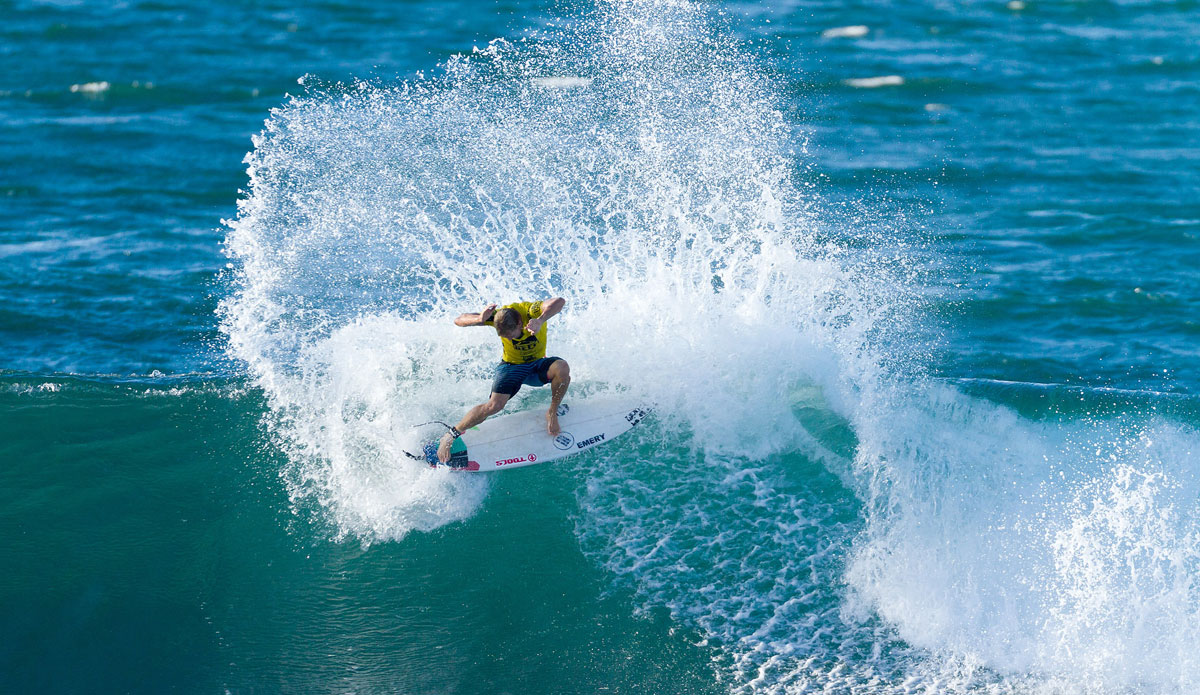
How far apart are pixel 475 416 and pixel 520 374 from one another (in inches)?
28.0

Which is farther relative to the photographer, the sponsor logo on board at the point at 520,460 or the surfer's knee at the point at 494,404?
the sponsor logo on board at the point at 520,460

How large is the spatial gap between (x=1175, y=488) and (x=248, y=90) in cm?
1789

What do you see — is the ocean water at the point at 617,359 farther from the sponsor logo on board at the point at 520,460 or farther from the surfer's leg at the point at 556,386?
the surfer's leg at the point at 556,386

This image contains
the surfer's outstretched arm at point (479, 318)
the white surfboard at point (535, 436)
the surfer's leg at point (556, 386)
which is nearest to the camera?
the surfer's outstretched arm at point (479, 318)

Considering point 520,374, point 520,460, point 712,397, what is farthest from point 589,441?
point 712,397

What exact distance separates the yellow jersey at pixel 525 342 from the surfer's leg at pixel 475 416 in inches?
17.5

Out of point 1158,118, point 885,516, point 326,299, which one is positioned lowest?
point 885,516

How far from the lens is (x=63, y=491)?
1166 cm

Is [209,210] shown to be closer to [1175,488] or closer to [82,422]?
[82,422]

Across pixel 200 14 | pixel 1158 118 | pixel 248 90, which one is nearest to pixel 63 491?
pixel 248 90

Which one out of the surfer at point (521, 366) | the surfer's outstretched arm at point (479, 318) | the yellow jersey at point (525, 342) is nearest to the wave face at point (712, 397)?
the surfer at point (521, 366)

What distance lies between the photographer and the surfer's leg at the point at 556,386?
442 inches

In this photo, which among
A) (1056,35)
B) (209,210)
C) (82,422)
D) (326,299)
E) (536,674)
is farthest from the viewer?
(1056,35)

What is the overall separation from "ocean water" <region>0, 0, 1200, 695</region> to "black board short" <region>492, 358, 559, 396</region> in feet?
3.46
